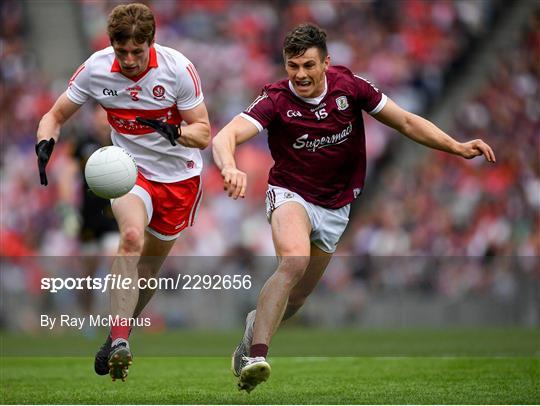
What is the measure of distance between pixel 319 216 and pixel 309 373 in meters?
2.04

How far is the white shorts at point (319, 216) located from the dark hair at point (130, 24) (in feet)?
4.80

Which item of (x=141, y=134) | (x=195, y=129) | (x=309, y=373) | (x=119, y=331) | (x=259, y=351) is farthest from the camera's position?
(x=309, y=373)

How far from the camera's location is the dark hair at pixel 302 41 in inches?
301

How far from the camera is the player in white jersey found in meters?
7.69

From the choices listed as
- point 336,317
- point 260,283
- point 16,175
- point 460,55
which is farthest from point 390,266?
point 16,175

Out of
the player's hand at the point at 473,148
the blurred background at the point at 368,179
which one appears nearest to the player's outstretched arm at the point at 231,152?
the player's hand at the point at 473,148

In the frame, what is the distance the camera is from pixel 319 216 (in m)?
8.23

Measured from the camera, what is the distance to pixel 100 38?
22531 millimetres

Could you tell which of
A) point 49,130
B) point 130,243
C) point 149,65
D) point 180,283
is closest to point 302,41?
point 149,65

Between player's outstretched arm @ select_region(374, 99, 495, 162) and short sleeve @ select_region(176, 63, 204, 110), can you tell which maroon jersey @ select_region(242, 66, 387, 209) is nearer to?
player's outstretched arm @ select_region(374, 99, 495, 162)

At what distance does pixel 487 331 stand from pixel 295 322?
3.16 m

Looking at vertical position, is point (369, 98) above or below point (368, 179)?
above

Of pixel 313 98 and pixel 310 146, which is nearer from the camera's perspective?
pixel 313 98

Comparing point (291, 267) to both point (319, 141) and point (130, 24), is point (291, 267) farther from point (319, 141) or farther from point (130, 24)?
point (130, 24)
